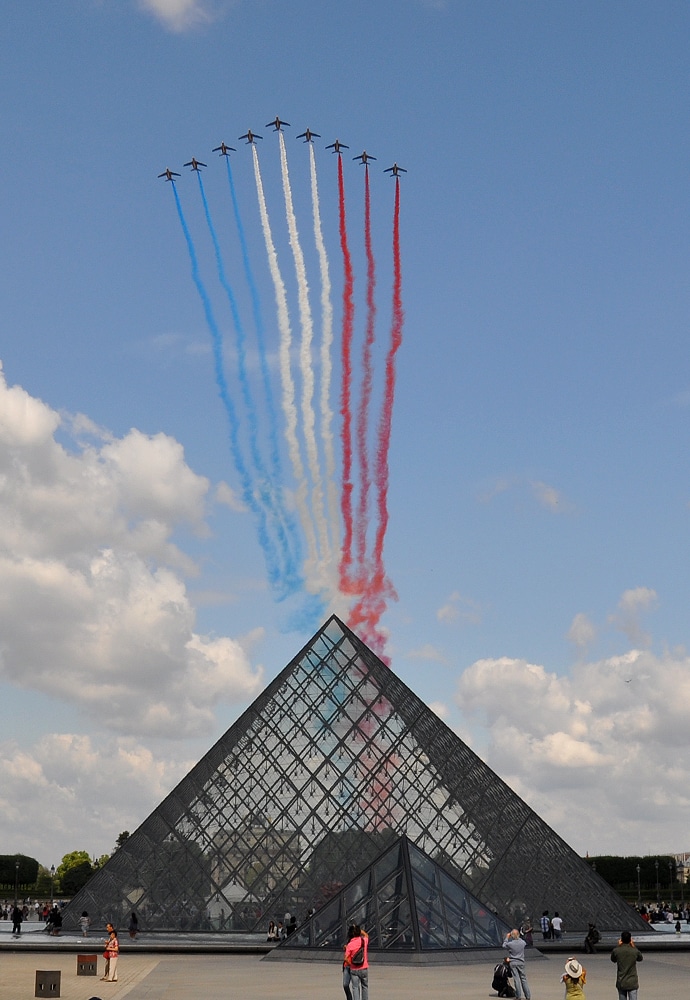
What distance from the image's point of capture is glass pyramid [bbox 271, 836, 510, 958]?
2623 cm

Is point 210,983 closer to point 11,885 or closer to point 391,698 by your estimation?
point 391,698

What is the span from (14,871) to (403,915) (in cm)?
7197

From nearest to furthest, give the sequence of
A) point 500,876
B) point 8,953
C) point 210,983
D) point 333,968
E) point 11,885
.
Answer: point 210,983
point 333,968
point 8,953
point 500,876
point 11,885

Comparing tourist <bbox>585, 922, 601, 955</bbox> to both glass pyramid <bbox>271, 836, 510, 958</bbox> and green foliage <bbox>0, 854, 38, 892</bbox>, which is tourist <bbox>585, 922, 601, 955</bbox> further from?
green foliage <bbox>0, 854, 38, 892</bbox>

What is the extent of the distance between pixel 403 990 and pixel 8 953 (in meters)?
15.3

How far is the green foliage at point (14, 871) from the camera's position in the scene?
90500 millimetres

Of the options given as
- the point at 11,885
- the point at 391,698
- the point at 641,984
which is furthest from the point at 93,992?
the point at 11,885

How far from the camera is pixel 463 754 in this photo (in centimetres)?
3969

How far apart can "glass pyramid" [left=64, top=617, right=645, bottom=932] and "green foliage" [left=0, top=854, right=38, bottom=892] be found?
54059 millimetres

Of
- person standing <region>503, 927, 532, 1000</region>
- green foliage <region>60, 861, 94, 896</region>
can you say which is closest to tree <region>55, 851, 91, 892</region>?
green foliage <region>60, 861, 94, 896</region>

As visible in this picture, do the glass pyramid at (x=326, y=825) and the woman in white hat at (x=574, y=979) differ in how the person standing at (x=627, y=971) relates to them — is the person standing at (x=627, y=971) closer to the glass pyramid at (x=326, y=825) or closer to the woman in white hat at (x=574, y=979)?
the woman in white hat at (x=574, y=979)

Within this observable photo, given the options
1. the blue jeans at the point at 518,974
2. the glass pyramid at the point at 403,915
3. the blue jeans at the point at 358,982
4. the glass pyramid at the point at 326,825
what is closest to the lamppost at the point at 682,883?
the glass pyramid at the point at 326,825

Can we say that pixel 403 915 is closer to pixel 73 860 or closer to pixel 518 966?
pixel 518 966

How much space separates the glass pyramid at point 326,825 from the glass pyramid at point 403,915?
848 centimetres
